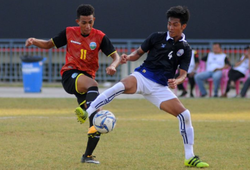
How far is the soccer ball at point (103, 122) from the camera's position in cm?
704

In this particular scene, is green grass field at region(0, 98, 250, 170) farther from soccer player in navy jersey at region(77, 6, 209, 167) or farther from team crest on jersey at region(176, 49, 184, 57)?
team crest on jersey at region(176, 49, 184, 57)

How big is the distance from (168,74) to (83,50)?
1.33 meters

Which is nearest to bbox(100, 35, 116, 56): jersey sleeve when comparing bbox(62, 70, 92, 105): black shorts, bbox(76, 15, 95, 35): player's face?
bbox(76, 15, 95, 35): player's face

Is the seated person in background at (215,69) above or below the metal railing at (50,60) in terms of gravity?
above

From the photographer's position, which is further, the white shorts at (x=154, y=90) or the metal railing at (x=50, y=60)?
the metal railing at (x=50, y=60)

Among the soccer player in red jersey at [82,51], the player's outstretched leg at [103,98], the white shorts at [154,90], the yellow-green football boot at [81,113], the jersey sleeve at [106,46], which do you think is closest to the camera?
the yellow-green football boot at [81,113]

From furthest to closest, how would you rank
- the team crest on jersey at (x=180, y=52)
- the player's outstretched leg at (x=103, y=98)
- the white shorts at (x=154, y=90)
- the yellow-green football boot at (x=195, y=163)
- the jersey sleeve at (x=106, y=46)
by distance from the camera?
1. the jersey sleeve at (x=106, y=46)
2. the team crest on jersey at (x=180, y=52)
3. the white shorts at (x=154, y=90)
4. the yellow-green football boot at (x=195, y=163)
5. the player's outstretched leg at (x=103, y=98)

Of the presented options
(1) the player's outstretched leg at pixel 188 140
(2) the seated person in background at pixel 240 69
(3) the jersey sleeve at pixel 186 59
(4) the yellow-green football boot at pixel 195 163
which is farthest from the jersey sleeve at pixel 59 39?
(2) the seated person in background at pixel 240 69

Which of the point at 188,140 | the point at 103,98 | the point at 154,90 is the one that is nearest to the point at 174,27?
the point at 154,90

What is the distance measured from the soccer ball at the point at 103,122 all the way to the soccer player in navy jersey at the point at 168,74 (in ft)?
1.40

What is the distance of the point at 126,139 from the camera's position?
9789 mm

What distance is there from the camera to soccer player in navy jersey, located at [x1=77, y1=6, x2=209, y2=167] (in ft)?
24.2

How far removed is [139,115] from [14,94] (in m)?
6.95

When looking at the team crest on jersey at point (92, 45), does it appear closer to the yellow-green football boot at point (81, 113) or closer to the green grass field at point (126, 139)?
the yellow-green football boot at point (81, 113)
